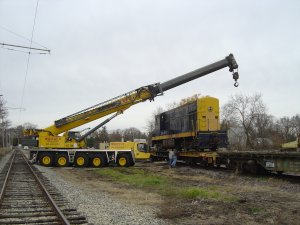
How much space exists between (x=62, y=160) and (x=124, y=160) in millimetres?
4626

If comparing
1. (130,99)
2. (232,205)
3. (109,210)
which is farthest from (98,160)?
(232,205)

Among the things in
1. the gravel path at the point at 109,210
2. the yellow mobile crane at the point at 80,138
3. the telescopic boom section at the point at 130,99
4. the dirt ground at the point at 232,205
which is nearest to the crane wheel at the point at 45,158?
Answer: the yellow mobile crane at the point at 80,138

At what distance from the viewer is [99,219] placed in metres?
8.20

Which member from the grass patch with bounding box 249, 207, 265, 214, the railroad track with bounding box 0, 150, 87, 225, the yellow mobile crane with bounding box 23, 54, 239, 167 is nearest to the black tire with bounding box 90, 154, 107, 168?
the yellow mobile crane with bounding box 23, 54, 239, 167

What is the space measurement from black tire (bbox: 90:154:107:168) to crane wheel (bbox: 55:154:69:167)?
6.04ft

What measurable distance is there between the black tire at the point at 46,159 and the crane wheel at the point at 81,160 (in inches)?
70.1

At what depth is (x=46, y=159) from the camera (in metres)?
27.4

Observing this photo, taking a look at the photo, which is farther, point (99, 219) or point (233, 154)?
point (233, 154)

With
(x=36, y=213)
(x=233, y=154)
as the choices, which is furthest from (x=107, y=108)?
(x=36, y=213)

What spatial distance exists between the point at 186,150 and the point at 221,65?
769cm

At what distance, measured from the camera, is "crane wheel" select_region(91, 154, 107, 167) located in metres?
28.0

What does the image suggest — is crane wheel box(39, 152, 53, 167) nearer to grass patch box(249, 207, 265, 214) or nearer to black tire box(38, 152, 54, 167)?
black tire box(38, 152, 54, 167)

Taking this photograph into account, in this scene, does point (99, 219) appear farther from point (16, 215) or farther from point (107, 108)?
point (107, 108)

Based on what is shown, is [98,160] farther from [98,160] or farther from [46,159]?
[46,159]
